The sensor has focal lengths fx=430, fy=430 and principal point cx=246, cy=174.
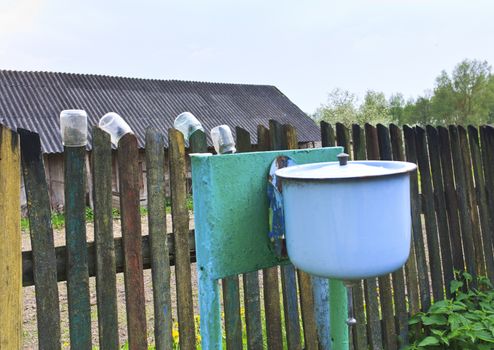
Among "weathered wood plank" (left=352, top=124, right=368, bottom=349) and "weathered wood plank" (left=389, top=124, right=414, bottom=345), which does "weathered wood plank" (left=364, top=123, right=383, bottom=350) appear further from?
"weathered wood plank" (left=389, top=124, right=414, bottom=345)

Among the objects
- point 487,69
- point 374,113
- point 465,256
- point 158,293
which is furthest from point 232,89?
point 487,69

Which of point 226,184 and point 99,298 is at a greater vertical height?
point 226,184

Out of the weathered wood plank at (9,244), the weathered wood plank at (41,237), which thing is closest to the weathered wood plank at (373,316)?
the weathered wood plank at (41,237)

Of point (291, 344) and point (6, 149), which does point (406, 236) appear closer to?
point (291, 344)

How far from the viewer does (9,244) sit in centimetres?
166

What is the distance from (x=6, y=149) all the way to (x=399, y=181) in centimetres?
144

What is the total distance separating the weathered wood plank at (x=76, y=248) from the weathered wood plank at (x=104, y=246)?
59mm

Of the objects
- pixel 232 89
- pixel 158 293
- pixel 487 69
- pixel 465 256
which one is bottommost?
pixel 465 256

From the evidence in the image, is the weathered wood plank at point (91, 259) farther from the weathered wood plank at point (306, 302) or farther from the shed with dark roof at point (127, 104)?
the shed with dark roof at point (127, 104)

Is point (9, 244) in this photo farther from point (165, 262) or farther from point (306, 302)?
point (306, 302)

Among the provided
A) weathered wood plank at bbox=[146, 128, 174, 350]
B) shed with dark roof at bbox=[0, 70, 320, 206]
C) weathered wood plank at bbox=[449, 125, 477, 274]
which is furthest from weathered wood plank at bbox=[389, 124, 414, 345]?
shed with dark roof at bbox=[0, 70, 320, 206]

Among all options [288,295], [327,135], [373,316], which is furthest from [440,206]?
[288,295]

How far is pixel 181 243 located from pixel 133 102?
13.9 meters

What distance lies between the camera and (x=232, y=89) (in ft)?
62.0
